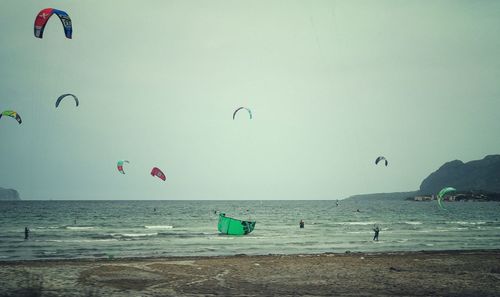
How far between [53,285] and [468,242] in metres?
34.5

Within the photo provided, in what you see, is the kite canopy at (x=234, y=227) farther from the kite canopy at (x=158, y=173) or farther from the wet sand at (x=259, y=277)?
the wet sand at (x=259, y=277)

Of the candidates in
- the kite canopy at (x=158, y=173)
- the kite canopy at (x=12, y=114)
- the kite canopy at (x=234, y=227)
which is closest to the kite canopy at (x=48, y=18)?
the kite canopy at (x=12, y=114)

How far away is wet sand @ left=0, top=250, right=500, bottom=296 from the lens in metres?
14.4

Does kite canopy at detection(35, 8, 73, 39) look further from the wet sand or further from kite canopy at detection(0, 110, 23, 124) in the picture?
the wet sand

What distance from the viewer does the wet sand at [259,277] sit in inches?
566

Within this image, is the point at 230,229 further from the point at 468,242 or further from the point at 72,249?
the point at 468,242

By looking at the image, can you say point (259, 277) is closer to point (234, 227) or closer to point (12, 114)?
point (12, 114)

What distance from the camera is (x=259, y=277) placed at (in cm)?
1723

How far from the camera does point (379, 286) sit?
50.5ft

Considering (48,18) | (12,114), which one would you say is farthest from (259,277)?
(12,114)

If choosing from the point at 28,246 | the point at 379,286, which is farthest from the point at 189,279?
the point at 28,246

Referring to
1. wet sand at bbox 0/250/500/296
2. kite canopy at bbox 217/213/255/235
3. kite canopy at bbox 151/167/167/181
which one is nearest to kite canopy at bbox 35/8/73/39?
wet sand at bbox 0/250/500/296

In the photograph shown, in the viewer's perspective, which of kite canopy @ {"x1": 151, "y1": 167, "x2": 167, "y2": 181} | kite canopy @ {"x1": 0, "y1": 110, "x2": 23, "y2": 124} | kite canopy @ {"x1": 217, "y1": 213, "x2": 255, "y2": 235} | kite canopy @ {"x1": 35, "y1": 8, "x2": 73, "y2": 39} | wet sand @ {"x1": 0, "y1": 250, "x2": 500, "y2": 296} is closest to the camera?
wet sand @ {"x1": 0, "y1": 250, "x2": 500, "y2": 296}

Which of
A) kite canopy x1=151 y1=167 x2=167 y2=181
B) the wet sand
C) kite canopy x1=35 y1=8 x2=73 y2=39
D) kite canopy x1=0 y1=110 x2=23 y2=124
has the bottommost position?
the wet sand
